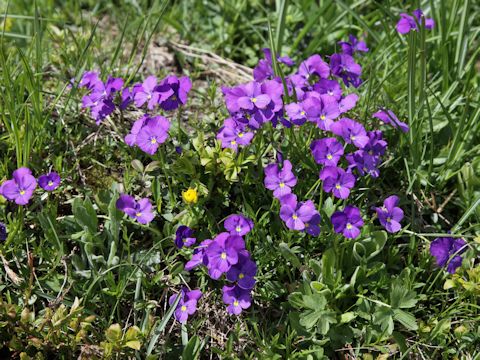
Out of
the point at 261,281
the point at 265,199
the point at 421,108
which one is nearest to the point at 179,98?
the point at 265,199

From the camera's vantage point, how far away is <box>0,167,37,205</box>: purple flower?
255cm

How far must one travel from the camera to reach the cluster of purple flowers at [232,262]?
2363mm

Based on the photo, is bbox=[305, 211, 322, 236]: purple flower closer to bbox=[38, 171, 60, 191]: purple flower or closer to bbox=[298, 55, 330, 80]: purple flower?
bbox=[298, 55, 330, 80]: purple flower

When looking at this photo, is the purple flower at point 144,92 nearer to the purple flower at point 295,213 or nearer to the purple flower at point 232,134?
the purple flower at point 232,134

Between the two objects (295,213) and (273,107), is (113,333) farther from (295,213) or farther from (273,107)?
(273,107)

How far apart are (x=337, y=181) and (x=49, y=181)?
124 centimetres

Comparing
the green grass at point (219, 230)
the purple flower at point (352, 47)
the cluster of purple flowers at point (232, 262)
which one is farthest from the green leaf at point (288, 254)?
the purple flower at point (352, 47)

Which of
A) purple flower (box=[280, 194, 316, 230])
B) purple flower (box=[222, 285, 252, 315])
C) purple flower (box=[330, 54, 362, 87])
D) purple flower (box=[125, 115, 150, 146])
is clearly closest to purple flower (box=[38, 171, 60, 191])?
purple flower (box=[125, 115, 150, 146])

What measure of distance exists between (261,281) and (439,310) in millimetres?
805

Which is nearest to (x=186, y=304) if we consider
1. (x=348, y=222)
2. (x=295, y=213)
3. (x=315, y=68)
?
(x=295, y=213)

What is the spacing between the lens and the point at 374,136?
9.07ft

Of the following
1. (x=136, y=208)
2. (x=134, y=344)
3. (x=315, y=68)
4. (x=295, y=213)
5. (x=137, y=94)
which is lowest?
(x=134, y=344)

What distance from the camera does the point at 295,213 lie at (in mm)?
2488

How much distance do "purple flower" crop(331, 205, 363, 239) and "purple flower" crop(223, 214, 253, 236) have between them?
34 centimetres
